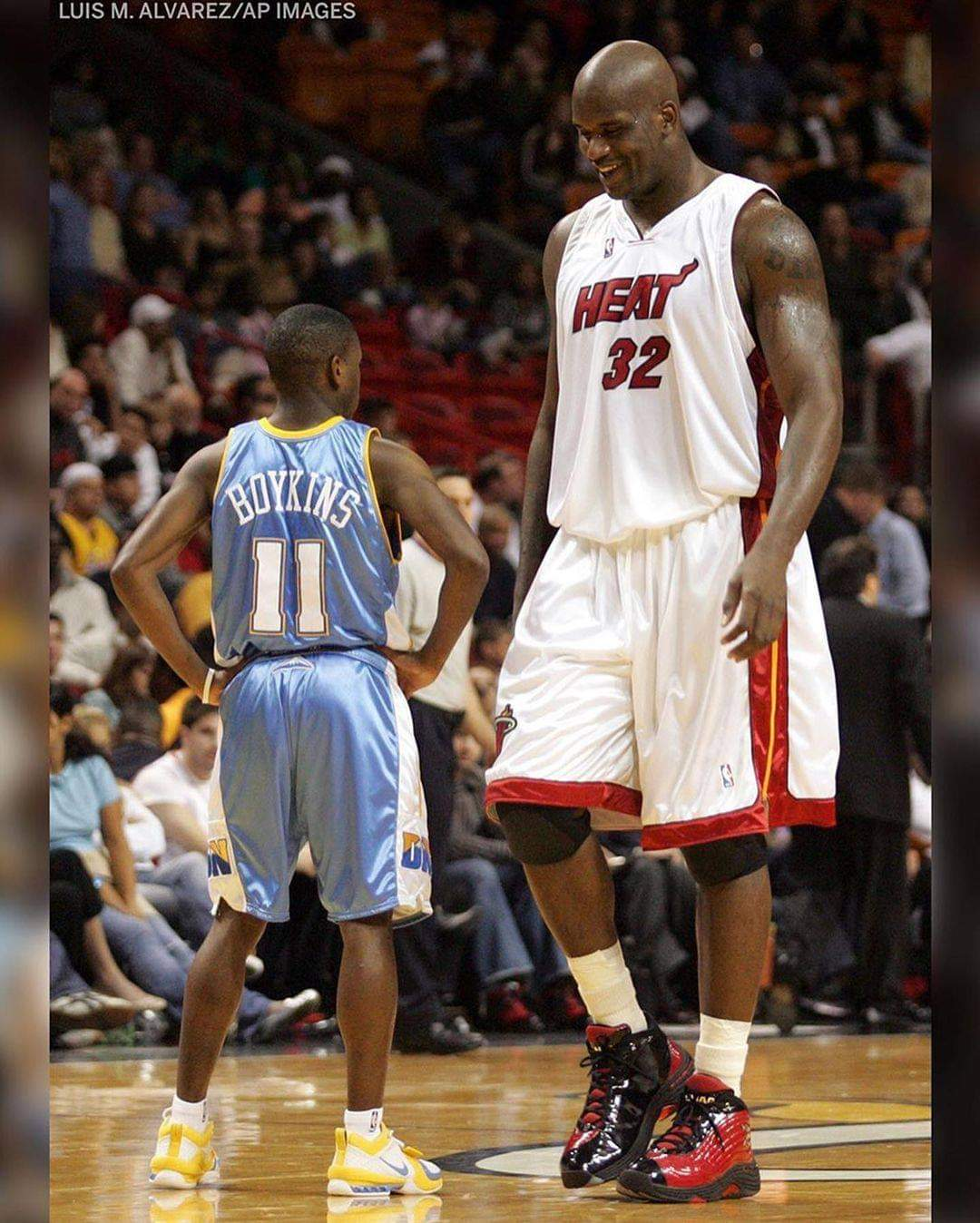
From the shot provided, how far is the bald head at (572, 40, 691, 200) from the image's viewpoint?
130 inches

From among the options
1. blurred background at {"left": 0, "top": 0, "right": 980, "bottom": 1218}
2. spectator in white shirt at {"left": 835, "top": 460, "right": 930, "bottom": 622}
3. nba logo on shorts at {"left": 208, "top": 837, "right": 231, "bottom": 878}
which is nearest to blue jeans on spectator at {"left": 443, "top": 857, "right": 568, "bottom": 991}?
blurred background at {"left": 0, "top": 0, "right": 980, "bottom": 1218}

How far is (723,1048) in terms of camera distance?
11.0ft

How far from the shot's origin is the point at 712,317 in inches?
132

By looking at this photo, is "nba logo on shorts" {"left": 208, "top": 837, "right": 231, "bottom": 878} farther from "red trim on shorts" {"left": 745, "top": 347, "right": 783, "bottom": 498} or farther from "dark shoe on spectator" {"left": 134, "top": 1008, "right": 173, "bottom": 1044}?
"dark shoe on spectator" {"left": 134, "top": 1008, "right": 173, "bottom": 1044}

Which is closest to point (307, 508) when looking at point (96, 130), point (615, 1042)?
point (615, 1042)

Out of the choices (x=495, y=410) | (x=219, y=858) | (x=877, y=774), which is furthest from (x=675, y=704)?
(x=495, y=410)

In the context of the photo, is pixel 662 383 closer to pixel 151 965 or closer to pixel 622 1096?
pixel 622 1096

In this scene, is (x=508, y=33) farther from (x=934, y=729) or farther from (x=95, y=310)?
(x=934, y=729)

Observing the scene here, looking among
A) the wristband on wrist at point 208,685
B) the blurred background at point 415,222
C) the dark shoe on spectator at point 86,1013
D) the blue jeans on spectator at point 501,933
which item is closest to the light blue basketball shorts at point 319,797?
the wristband on wrist at point 208,685

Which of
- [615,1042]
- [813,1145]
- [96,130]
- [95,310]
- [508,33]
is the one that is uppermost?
[508,33]

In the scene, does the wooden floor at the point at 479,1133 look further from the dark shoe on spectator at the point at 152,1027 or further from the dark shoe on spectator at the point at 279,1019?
the dark shoe on spectator at the point at 152,1027

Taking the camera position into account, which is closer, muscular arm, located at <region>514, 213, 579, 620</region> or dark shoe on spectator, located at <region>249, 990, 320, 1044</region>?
muscular arm, located at <region>514, 213, 579, 620</region>

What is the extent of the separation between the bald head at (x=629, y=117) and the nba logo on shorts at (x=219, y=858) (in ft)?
4.62

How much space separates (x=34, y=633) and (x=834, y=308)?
445 inches
